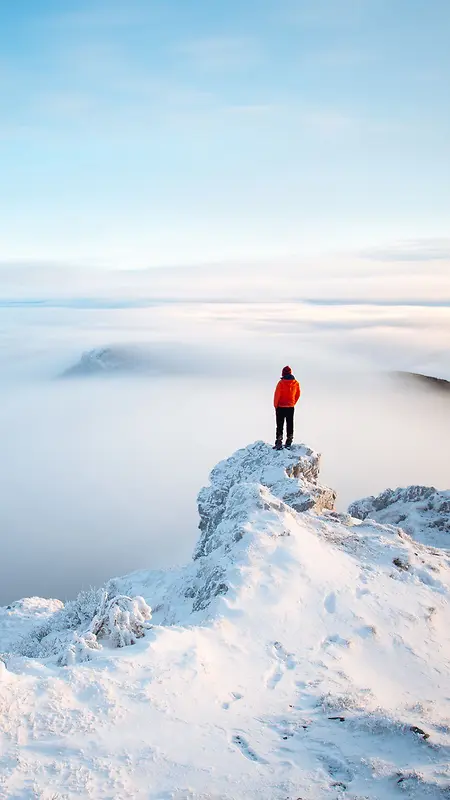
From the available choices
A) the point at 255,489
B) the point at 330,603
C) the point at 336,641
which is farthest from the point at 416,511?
the point at 336,641

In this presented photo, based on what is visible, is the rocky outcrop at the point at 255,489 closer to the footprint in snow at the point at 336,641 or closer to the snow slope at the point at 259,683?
the snow slope at the point at 259,683

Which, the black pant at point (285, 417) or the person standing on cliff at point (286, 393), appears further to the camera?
the black pant at point (285, 417)

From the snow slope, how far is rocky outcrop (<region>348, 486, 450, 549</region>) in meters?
7.08

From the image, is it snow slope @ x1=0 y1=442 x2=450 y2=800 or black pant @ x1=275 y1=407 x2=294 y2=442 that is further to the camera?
black pant @ x1=275 y1=407 x2=294 y2=442

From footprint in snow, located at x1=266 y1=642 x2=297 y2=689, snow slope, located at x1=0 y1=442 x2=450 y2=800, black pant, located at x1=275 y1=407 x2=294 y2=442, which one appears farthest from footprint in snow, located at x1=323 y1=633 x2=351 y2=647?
black pant, located at x1=275 y1=407 x2=294 y2=442

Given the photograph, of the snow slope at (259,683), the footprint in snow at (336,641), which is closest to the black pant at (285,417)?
the snow slope at (259,683)

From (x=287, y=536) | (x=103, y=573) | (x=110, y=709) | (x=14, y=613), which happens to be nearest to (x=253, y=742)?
(x=110, y=709)

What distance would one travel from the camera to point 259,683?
10.6 meters

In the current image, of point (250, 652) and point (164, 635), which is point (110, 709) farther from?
point (250, 652)

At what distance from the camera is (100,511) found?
178625 mm

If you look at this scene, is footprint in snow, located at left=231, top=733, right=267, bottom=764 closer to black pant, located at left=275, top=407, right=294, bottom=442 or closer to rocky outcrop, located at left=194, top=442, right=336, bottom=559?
rocky outcrop, located at left=194, top=442, right=336, bottom=559

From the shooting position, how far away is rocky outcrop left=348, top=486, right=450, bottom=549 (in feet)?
83.4

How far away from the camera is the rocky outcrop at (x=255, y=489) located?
18750mm

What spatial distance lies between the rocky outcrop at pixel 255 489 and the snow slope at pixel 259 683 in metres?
A: 0.24
